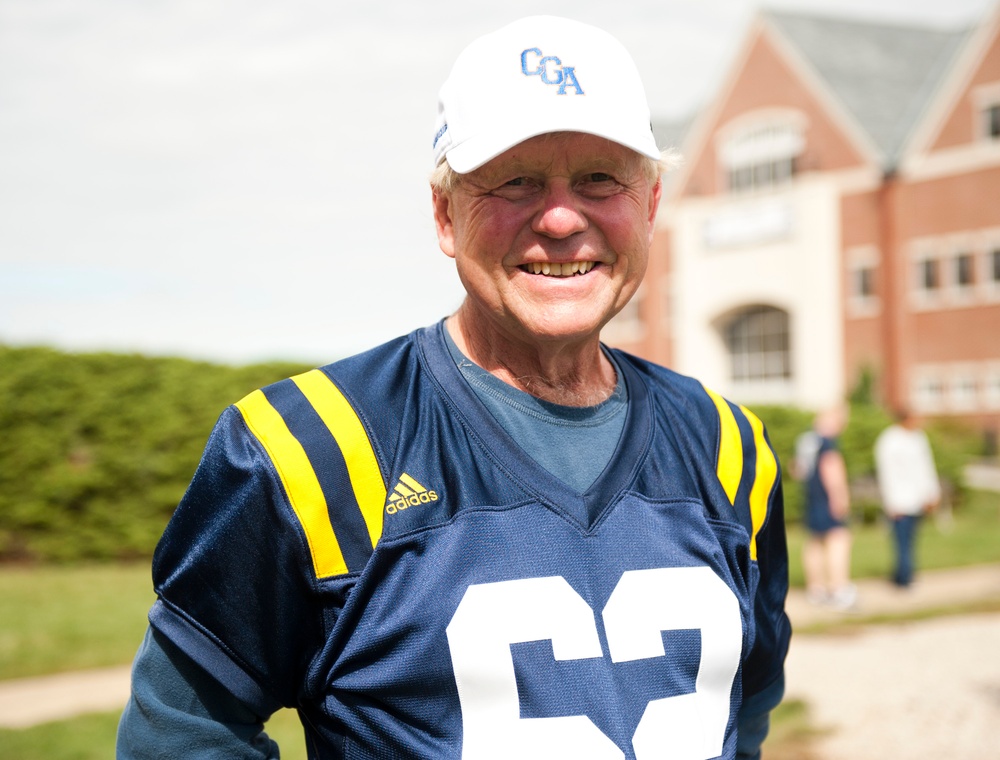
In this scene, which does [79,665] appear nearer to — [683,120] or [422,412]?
[422,412]

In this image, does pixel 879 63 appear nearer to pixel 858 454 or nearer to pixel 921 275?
pixel 921 275

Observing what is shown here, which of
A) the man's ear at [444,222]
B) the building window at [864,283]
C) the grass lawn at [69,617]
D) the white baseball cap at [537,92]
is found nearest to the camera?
the white baseball cap at [537,92]

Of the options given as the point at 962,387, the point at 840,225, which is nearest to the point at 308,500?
the point at 962,387

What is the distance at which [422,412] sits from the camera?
1.81m

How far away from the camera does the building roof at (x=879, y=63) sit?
1096 inches

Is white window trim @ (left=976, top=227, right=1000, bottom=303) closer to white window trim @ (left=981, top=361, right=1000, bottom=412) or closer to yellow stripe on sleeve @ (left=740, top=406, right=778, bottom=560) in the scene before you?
white window trim @ (left=981, top=361, right=1000, bottom=412)

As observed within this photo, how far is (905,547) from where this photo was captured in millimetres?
10094

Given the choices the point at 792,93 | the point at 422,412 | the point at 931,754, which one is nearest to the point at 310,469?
the point at 422,412

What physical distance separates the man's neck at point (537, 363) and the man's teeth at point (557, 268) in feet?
0.44

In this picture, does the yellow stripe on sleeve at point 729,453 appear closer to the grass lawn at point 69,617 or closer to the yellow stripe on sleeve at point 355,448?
the yellow stripe on sleeve at point 355,448

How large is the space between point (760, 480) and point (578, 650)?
0.68 metres

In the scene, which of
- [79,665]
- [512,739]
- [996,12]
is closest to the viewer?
[512,739]

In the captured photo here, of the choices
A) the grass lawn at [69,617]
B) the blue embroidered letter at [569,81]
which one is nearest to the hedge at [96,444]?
the grass lawn at [69,617]

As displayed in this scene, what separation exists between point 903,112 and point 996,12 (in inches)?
158
